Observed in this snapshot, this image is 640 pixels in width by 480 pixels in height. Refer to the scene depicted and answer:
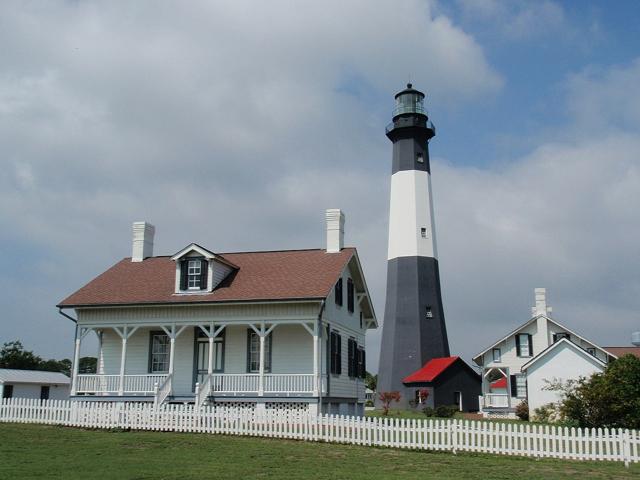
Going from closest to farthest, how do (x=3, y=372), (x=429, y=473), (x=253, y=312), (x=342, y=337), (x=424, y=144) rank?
(x=429, y=473)
(x=253, y=312)
(x=342, y=337)
(x=424, y=144)
(x=3, y=372)

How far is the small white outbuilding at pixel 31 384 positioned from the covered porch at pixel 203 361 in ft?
66.7

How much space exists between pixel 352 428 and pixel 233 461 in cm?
472

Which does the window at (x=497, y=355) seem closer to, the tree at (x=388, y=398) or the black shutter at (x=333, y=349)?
the tree at (x=388, y=398)

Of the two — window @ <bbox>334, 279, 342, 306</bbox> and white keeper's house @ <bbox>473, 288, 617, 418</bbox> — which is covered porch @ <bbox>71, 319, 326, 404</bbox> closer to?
window @ <bbox>334, 279, 342, 306</bbox>

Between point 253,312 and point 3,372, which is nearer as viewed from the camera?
point 253,312

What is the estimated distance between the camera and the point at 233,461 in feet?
47.0

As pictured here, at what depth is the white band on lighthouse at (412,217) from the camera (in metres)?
40.5

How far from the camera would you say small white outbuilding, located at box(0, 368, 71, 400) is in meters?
45.2

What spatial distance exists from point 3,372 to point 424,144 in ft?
101

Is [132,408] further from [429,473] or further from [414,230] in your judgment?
[414,230]

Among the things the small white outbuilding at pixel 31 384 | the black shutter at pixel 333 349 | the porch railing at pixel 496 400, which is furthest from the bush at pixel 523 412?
the small white outbuilding at pixel 31 384

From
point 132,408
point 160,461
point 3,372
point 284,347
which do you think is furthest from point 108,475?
point 3,372

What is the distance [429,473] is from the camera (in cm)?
1346

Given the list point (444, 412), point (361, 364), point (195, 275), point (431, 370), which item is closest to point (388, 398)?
point (431, 370)
